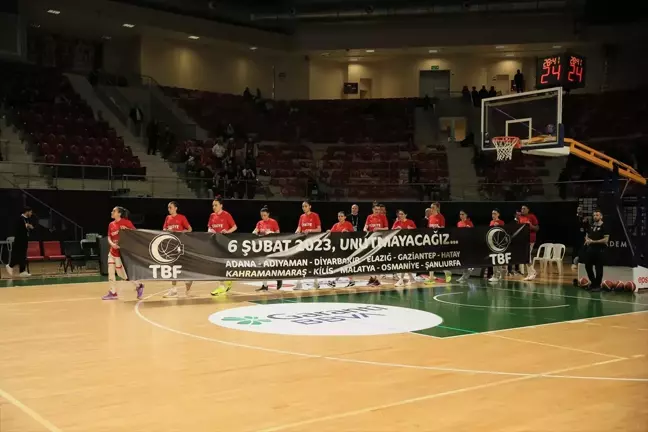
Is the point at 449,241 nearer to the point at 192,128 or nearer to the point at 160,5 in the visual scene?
the point at 192,128

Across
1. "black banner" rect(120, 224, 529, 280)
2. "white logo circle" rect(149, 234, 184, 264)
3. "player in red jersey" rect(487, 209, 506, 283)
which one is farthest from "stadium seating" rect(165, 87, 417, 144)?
"white logo circle" rect(149, 234, 184, 264)

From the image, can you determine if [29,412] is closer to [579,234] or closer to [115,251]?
[115,251]

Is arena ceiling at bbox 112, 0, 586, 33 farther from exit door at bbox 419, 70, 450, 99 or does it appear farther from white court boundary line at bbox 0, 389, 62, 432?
white court boundary line at bbox 0, 389, 62, 432

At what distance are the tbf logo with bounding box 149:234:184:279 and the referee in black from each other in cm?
917

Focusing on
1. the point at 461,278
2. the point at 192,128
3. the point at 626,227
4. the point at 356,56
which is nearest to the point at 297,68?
the point at 356,56

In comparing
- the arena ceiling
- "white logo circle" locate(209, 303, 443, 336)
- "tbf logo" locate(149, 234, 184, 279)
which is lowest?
"white logo circle" locate(209, 303, 443, 336)

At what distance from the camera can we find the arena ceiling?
30.9 meters

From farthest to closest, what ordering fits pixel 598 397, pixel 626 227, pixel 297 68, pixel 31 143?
pixel 297 68, pixel 31 143, pixel 626 227, pixel 598 397

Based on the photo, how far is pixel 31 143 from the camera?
23953mm

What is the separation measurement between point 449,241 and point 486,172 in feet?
42.0

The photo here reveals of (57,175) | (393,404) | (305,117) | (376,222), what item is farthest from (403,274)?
(305,117)

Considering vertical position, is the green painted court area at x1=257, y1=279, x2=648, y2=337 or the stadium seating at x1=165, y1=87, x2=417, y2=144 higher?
the stadium seating at x1=165, y1=87, x2=417, y2=144

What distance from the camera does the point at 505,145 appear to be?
16859 mm

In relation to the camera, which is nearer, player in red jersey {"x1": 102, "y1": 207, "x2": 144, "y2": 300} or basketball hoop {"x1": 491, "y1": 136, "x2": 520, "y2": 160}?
player in red jersey {"x1": 102, "y1": 207, "x2": 144, "y2": 300}
